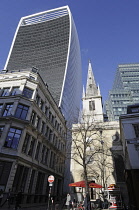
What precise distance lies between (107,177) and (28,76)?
25095 millimetres

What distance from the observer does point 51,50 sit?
10925 centimetres

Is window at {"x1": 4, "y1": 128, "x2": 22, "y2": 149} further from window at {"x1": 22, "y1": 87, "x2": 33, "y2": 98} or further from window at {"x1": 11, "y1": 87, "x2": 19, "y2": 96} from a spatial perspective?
window at {"x1": 11, "y1": 87, "x2": 19, "y2": 96}

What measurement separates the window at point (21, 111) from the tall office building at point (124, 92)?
2679 inches

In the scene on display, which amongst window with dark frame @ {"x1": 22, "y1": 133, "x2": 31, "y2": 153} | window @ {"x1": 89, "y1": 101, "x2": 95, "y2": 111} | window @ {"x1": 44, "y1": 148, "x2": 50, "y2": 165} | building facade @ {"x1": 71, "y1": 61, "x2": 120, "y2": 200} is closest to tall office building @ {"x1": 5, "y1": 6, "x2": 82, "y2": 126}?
window @ {"x1": 89, "y1": 101, "x2": 95, "y2": 111}

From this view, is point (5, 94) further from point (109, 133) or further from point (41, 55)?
point (41, 55)

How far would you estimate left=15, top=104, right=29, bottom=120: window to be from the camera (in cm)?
2095

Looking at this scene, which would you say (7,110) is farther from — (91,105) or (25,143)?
(91,105)

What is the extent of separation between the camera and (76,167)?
32.1m

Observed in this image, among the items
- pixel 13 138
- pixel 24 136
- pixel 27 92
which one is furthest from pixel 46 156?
pixel 27 92

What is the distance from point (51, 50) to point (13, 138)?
102m

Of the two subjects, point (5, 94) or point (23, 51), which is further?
point (23, 51)

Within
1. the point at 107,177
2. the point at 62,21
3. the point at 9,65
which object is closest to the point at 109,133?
the point at 107,177

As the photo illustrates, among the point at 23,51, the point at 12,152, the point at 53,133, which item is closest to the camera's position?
the point at 12,152

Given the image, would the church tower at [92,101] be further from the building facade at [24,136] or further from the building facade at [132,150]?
the building facade at [132,150]
